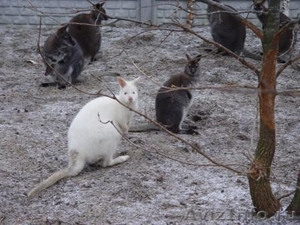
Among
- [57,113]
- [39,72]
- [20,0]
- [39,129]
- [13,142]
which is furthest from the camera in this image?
[20,0]

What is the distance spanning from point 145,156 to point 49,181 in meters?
1.02

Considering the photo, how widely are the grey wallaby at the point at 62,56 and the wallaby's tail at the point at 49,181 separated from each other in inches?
117

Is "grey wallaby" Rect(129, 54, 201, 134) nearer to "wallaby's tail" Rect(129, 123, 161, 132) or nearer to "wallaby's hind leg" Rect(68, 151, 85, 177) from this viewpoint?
"wallaby's tail" Rect(129, 123, 161, 132)

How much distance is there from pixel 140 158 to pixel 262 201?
168cm

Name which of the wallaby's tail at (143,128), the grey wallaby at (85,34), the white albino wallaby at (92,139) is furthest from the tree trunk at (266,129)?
the grey wallaby at (85,34)

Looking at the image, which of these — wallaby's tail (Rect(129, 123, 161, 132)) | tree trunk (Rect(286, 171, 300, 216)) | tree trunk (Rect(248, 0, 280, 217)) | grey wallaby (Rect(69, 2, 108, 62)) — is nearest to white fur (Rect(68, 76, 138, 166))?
wallaby's tail (Rect(129, 123, 161, 132))

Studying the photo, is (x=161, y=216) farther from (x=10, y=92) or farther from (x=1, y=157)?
(x=10, y=92)

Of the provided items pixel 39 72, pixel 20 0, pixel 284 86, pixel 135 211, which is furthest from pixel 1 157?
pixel 20 0

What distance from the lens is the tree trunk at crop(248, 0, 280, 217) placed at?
3.61 meters

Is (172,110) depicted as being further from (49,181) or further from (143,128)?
(49,181)

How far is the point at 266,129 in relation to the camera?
12.4ft

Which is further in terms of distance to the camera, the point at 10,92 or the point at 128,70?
the point at 128,70

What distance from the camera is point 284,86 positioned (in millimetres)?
7871

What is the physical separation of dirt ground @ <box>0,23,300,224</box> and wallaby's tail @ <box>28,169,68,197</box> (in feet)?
0.15
